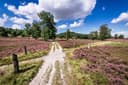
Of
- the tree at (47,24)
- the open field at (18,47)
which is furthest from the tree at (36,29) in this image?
the open field at (18,47)

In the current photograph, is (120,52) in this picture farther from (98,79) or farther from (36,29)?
(36,29)

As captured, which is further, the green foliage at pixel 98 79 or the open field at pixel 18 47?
the open field at pixel 18 47

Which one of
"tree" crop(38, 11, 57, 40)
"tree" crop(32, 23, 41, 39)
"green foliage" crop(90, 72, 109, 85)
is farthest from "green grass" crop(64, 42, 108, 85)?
"tree" crop(32, 23, 41, 39)

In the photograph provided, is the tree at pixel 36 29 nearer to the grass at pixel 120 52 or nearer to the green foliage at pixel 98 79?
the grass at pixel 120 52

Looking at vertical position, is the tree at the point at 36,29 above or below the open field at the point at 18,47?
above

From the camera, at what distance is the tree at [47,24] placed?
77.1 m

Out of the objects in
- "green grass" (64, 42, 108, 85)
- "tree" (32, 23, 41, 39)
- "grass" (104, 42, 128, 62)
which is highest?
"tree" (32, 23, 41, 39)

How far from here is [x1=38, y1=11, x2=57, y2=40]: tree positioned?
77119 millimetres

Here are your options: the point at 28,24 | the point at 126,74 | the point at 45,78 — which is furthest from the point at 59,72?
the point at 28,24

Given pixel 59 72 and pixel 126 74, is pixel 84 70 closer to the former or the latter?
A: pixel 59 72

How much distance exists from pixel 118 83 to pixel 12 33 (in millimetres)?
136241

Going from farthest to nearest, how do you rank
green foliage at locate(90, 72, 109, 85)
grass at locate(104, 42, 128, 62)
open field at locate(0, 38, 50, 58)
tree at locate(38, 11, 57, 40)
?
tree at locate(38, 11, 57, 40) → open field at locate(0, 38, 50, 58) → grass at locate(104, 42, 128, 62) → green foliage at locate(90, 72, 109, 85)

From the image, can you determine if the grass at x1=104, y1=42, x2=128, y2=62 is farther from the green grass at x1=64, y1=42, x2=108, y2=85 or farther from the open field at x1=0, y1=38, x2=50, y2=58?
the open field at x1=0, y1=38, x2=50, y2=58

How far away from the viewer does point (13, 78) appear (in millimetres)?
13336
